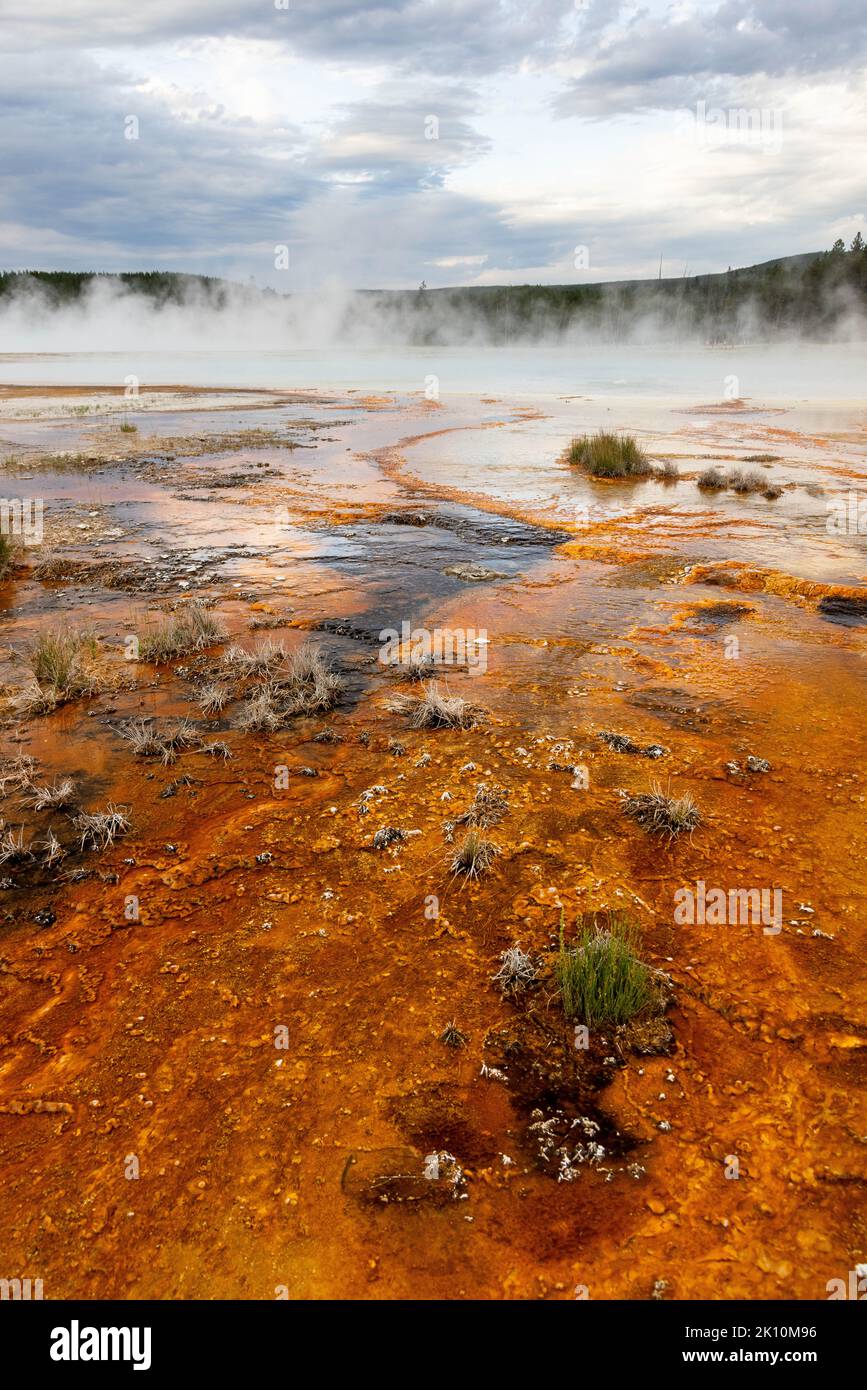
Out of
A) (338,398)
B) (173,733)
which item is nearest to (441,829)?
(173,733)

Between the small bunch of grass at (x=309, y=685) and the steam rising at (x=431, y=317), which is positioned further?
the steam rising at (x=431, y=317)

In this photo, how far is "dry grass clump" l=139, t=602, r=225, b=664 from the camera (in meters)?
5.88

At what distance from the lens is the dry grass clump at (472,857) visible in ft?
11.2

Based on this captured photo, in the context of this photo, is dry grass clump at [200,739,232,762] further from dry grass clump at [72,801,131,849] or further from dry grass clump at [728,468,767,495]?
dry grass clump at [728,468,767,495]

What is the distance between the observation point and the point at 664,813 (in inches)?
148

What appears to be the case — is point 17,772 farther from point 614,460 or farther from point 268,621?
point 614,460

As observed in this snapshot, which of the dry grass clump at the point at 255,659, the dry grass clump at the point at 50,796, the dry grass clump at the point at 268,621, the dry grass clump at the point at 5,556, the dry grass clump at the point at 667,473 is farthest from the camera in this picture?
the dry grass clump at the point at 667,473

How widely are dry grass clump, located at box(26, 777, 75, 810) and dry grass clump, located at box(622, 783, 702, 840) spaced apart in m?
3.04

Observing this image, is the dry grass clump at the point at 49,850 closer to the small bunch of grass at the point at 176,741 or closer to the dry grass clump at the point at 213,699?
the small bunch of grass at the point at 176,741

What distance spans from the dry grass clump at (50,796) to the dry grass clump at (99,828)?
202mm

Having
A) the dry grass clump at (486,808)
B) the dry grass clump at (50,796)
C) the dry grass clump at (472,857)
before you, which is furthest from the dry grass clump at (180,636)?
the dry grass clump at (472,857)

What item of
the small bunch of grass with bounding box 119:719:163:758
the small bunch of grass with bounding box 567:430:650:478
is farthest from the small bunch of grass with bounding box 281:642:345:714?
the small bunch of grass with bounding box 567:430:650:478

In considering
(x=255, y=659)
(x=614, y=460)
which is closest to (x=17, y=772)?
(x=255, y=659)
